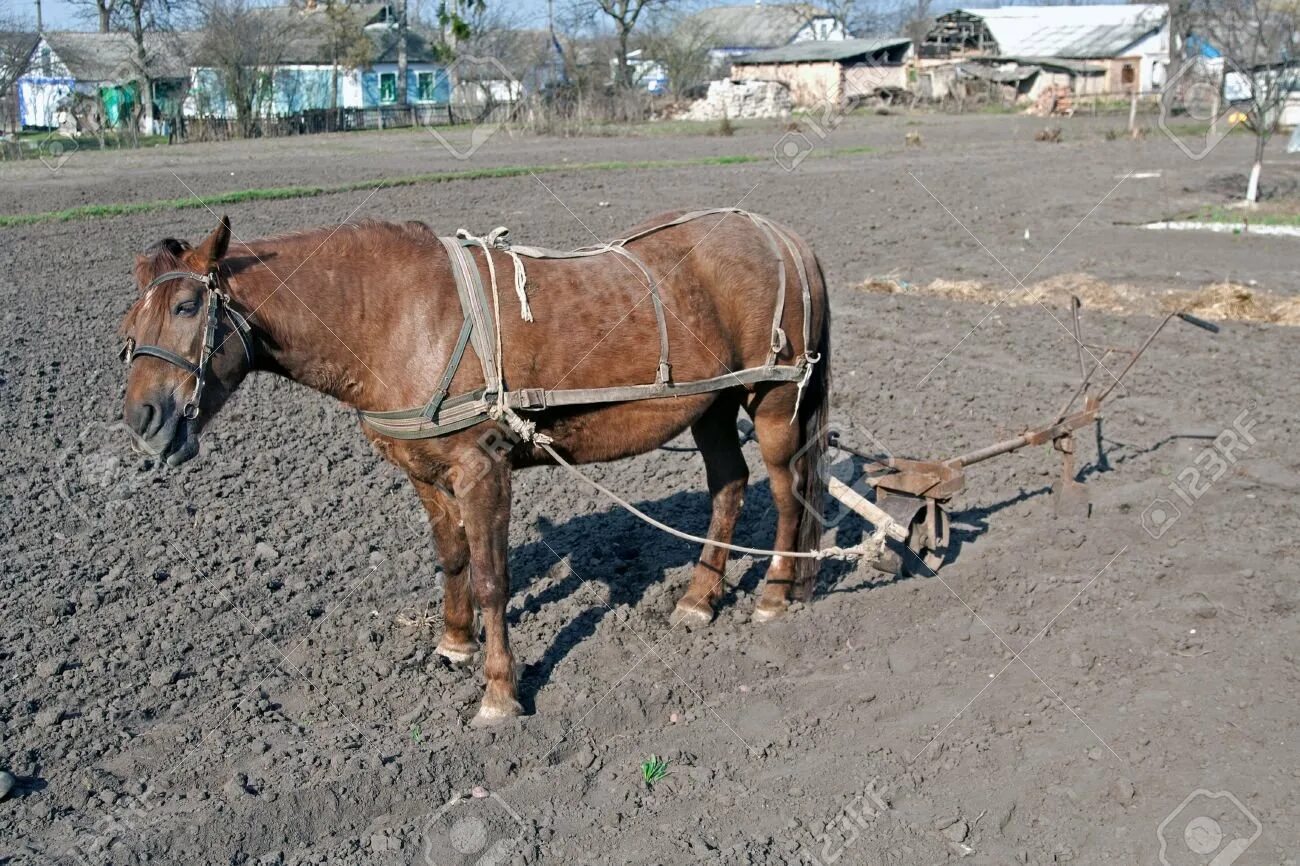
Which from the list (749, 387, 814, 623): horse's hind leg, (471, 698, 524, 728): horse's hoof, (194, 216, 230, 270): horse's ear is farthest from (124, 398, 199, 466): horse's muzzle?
(749, 387, 814, 623): horse's hind leg

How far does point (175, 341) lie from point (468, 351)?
3.47 feet

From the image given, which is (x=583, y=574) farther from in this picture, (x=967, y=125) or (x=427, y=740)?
(x=967, y=125)

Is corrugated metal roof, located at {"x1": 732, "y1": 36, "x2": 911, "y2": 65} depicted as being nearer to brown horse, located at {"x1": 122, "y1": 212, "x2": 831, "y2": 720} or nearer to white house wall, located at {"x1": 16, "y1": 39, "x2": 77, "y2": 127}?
white house wall, located at {"x1": 16, "y1": 39, "x2": 77, "y2": 127}

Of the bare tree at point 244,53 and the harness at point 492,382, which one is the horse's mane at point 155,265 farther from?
the bare tree at point 244,53

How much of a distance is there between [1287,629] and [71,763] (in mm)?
5117

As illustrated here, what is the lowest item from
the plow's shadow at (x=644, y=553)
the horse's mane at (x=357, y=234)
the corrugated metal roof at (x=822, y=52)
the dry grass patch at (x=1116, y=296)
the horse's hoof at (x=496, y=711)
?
the horse's hoof at (x=496, y=711)

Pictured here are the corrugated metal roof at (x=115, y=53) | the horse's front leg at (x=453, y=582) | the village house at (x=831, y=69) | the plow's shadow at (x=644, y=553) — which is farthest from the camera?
the village house at (x=831, y=69)

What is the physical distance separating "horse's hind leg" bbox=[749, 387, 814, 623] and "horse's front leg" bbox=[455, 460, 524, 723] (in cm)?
142

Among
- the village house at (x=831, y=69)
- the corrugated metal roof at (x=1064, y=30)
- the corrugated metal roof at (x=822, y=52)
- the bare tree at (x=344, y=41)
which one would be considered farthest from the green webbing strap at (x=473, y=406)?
the corrugated metal roof at (x=1064, y=30)

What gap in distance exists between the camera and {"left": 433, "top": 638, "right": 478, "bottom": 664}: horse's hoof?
16.8 ft

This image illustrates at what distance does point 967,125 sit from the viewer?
40.2 m

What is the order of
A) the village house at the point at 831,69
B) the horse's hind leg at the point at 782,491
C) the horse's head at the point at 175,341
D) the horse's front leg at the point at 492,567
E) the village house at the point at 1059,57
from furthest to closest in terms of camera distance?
the village house at the point at 831,69
the village house at the point at 1059,57
the horse's hind leg at the point at 782,491
the horse's front leg at the point at 492,567
the horse's head at the point at 175,341

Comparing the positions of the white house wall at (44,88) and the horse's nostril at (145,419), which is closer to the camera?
the horse's nostril at (145,419)

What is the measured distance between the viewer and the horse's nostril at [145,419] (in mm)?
4055
